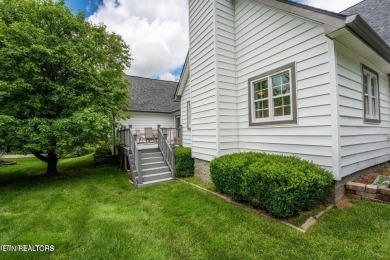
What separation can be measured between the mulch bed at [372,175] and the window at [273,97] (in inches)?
84.8

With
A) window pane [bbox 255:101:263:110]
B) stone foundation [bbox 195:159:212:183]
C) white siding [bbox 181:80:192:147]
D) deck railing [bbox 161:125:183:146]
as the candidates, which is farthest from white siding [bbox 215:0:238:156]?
deck railing [bbox 161:125:183:146]

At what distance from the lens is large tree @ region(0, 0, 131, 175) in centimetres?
671

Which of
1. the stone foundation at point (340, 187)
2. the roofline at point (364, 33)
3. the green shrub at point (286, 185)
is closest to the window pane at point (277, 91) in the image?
the roofline at point (364, 33)

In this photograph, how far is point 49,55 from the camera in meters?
7.25

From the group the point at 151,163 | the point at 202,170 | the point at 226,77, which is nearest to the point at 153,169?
the point at 151,163

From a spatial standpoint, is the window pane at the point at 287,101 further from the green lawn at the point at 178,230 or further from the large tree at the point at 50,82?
the large tree at the point at 50,82

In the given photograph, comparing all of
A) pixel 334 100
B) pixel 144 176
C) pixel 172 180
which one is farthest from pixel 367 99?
pixel 144 176

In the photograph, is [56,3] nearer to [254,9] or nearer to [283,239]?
[254,9]

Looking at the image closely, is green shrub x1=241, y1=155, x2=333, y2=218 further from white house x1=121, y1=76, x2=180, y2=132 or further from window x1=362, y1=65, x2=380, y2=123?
white house x1=121, y1=76, x2=180, y2=132

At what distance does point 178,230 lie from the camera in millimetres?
3557

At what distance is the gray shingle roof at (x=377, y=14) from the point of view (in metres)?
6.13

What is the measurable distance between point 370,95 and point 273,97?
280 cm

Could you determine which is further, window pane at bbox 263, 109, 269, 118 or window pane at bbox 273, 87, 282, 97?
window pane at bbox 263, 109, 269, 118

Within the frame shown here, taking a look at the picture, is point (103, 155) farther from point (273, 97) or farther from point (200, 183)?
point (273, 97)
